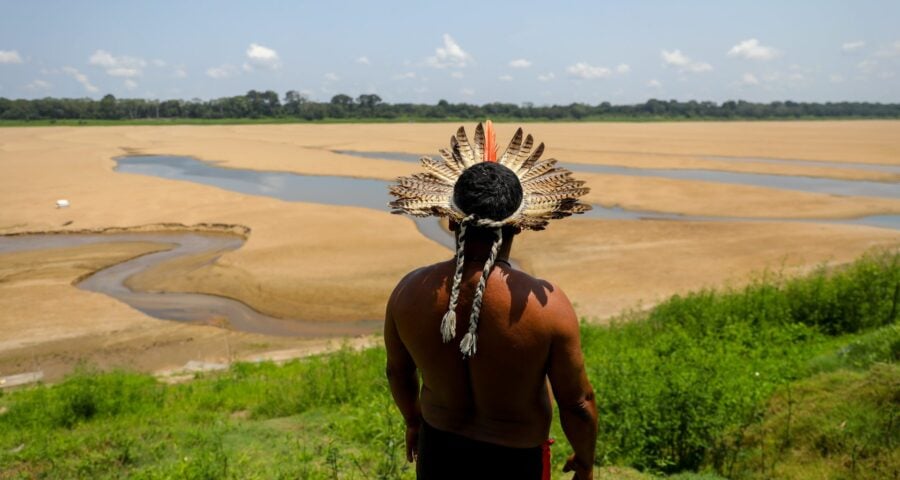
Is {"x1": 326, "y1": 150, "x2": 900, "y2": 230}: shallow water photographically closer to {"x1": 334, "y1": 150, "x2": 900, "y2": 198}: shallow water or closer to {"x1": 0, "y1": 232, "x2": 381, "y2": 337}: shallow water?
{"x1": 334, "y1": 150, "x2": 900, "y2": 198}: shallow water

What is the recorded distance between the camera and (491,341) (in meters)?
2.08

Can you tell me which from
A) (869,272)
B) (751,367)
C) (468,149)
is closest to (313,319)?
(751,367)

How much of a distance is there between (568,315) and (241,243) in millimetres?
16790

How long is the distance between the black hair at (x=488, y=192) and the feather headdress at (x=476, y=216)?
0.02 metres

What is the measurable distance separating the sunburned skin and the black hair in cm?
11

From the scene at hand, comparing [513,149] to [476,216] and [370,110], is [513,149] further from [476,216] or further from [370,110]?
[370,110]

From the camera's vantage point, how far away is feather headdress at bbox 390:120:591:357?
2076mm

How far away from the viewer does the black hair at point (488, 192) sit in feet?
7.05

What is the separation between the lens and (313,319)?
1232 centimetres

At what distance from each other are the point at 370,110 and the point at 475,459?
98.7m

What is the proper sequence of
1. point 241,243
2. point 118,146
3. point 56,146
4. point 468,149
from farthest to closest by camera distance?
point 118,146, point 56,146, point 241,243, point 468,149

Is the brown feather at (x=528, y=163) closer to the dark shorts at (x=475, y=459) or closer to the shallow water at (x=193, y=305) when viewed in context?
the dark shorts at (x=475, y=459)

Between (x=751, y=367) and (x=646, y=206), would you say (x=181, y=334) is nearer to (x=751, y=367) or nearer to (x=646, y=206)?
(x=751, y=367)

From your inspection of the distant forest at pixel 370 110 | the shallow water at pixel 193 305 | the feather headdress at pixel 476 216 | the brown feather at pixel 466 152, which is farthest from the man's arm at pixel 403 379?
the distant forest at pixel 370 110
